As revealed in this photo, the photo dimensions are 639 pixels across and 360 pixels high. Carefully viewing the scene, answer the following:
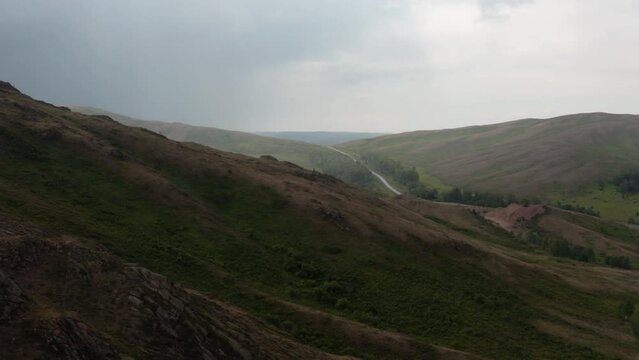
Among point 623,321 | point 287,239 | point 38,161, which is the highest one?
point 38,161

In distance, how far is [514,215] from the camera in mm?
174125

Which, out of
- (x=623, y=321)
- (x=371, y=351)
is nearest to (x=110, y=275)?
(x=371, y=351)

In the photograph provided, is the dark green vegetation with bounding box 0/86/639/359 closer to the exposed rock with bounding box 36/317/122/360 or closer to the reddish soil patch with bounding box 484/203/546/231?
the exposed rock with bounding box 36/317/122/360

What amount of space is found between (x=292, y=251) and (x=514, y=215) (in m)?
129

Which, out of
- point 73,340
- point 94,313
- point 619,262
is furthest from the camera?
point 619,262

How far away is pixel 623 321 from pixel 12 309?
81.9m

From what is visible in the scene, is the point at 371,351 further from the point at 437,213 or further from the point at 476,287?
the point at 437,213

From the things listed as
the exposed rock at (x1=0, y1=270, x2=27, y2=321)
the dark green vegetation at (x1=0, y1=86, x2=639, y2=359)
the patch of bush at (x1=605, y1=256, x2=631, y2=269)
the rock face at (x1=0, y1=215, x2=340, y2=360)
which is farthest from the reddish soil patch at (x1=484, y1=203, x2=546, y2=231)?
the exposed rock at (x1=0, y1=270, x2=27, y2=321)

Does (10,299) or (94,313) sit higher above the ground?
(10,299)

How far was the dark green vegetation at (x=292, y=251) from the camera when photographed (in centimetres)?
5097

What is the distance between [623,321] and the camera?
250 feet

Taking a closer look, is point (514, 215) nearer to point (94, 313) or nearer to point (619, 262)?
point (619, 262)

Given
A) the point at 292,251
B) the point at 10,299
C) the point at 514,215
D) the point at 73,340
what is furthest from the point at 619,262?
the point at 10,299

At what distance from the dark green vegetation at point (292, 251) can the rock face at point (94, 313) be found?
14.6m
